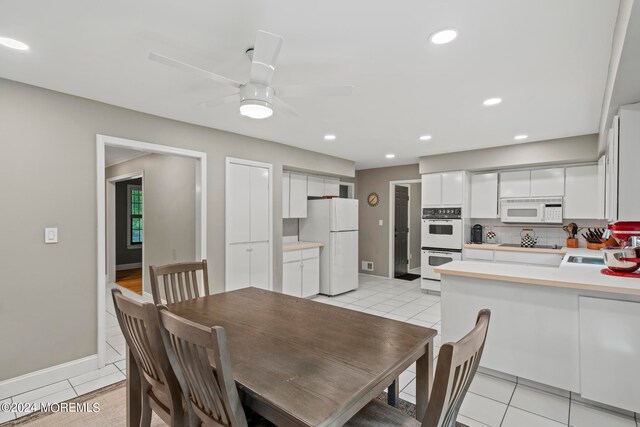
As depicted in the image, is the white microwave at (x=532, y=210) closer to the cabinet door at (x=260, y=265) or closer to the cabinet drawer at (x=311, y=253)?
the cabinet drawer at (x=311, y=253)

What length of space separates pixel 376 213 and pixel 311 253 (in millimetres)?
2261

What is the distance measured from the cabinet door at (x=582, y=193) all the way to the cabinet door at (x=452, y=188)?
1.36 metres

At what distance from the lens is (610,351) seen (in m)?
2.10

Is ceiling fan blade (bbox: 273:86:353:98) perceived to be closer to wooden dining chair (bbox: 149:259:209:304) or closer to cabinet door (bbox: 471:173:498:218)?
wooden dining chair (bbox: 149:259:209:304)

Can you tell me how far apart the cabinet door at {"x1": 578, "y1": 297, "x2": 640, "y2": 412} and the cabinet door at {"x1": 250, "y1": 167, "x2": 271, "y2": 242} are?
3.27m

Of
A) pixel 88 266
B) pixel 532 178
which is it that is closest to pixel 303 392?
pixel 88 266

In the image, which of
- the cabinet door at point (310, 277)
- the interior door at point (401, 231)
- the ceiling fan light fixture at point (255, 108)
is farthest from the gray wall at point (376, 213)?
the ceiling fan light fixture at point (255, 108)

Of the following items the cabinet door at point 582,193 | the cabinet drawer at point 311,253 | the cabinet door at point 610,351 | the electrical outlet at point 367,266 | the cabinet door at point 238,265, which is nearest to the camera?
the cabinet door at point 610,351

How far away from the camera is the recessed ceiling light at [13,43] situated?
183 centimetres

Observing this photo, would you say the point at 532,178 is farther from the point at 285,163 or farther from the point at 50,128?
the point at 50,128

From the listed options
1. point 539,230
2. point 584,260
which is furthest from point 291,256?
point 539,230

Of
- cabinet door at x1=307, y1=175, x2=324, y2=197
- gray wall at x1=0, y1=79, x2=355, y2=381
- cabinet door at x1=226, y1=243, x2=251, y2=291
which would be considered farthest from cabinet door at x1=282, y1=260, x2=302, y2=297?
gray wall at x1=0, y1=79, x2=355, y2=381

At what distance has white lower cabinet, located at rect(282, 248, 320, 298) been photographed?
15.2 ft

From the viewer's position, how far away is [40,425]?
203 cm
